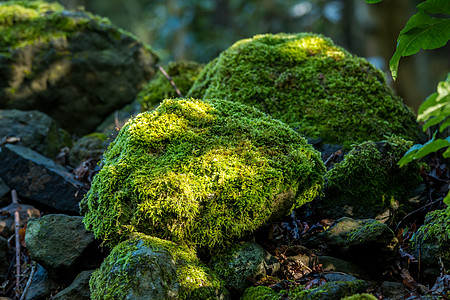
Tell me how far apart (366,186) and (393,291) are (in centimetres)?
107

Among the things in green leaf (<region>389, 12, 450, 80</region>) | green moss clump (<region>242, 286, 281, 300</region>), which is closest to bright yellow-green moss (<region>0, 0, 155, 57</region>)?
green leaf (<region>389, 12, 450, 80</region>)

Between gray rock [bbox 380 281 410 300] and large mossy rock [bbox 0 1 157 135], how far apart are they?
16.6 ft

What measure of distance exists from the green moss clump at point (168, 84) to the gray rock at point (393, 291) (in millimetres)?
4007

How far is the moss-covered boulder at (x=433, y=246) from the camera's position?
2504 millimetres

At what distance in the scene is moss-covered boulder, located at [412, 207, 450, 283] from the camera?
2.50m

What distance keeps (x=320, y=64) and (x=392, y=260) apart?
8.59ft

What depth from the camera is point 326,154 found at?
12.6 ft

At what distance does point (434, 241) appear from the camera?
2.60m

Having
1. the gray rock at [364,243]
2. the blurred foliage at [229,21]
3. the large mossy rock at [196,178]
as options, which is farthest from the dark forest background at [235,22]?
the gray rock at [364,243]

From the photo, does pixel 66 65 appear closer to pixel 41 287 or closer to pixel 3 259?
pixel 3 259

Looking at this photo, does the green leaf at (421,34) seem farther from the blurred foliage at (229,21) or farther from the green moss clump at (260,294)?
the blurred foliage at (229,21)

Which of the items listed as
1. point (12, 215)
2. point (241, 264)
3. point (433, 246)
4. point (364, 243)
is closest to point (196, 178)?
point (241, 264)

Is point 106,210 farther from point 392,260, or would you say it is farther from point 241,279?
point 392,260

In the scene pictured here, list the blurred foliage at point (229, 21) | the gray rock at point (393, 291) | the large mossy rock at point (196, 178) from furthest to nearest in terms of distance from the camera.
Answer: the blurred foliage at point (229, 21), the large mossy rock at point (196, 178), the gray rock at point (393, 291)
